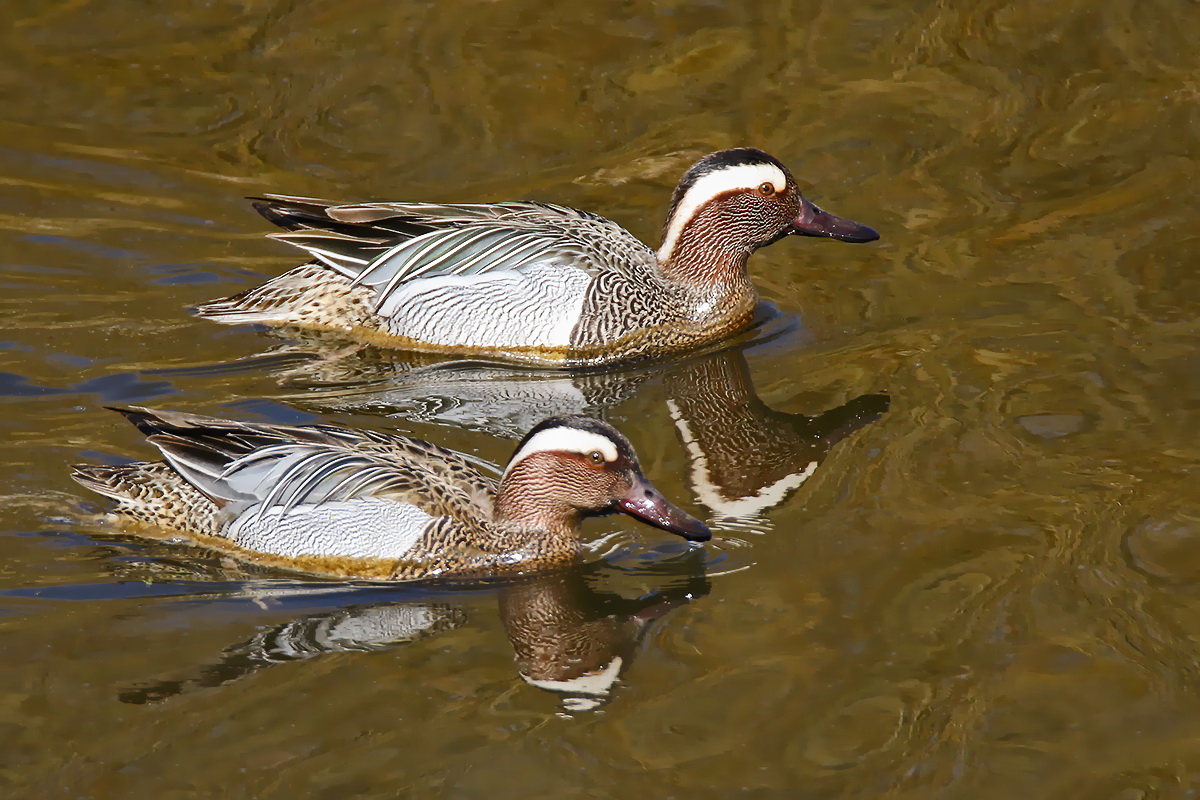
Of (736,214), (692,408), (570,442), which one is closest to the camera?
(570,442)

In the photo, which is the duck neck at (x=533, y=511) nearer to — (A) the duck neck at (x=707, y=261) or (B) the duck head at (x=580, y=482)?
(B) the duck head at (x=580, y=482)

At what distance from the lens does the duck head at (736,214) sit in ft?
32.6

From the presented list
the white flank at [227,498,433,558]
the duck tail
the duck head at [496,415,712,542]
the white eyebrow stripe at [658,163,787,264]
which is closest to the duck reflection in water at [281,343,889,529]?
the duck tail

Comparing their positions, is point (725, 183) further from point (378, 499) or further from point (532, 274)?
point (378, 499)

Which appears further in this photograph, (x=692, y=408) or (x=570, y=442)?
(x=692, y=408)

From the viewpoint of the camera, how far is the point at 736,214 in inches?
396

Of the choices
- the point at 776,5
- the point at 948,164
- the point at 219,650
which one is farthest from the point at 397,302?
the point at 776,5

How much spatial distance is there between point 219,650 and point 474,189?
6157 millimetres

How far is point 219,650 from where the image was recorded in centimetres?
630

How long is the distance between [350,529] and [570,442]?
3.58ft

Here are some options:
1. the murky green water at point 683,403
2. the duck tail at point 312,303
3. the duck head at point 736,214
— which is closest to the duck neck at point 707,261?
the duck head at point 736,214

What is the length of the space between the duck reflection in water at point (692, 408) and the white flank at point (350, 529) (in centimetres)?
151

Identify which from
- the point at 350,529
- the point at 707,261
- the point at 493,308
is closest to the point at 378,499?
the point at 350,529

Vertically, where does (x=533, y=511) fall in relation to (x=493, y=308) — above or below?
below
